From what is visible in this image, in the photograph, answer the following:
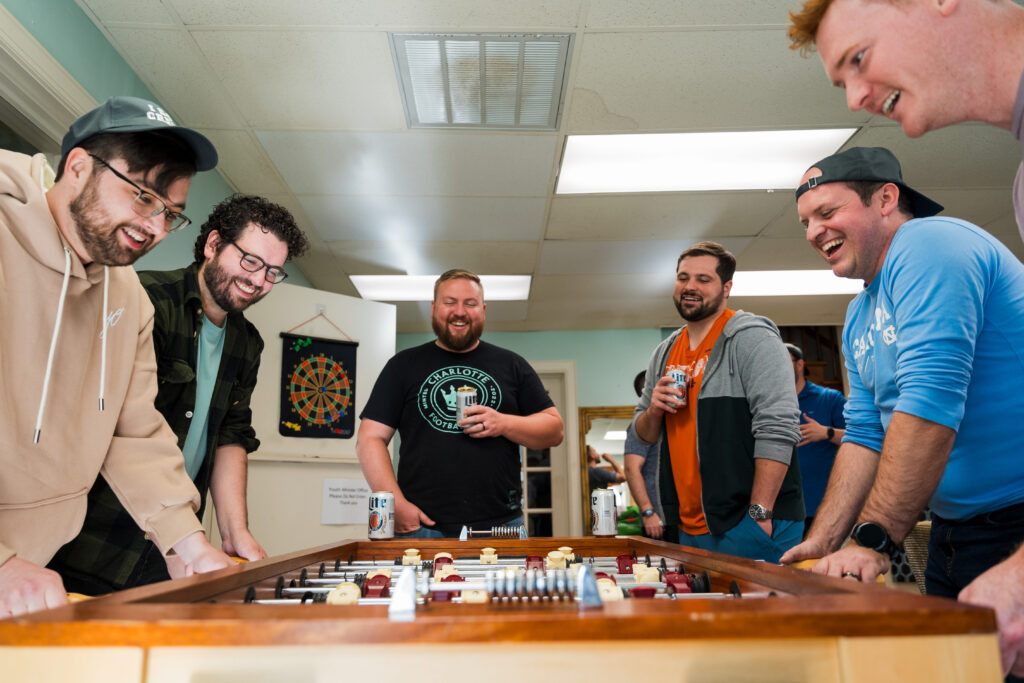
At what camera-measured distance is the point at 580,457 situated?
241 inches

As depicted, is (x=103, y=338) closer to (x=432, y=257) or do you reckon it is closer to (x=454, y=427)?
(x=454, y=427)

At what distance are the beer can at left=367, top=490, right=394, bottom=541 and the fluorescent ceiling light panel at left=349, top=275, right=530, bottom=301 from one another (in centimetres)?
304

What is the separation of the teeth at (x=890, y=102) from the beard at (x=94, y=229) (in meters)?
1.41

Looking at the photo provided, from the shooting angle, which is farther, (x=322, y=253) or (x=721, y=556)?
(x=322, y=253)

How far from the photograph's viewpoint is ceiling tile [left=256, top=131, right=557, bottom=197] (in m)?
3.05

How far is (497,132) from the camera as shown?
300 cm

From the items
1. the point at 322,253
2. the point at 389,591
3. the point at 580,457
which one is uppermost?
the point at 322,253

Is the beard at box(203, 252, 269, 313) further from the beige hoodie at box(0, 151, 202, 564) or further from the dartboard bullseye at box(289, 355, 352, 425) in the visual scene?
the dartboard bullseye at box(289, 355, 352, 425)

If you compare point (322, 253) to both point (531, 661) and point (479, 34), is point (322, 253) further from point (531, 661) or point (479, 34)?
point (531, 661)

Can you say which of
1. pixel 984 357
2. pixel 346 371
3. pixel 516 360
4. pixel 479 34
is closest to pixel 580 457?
pixel 346 371

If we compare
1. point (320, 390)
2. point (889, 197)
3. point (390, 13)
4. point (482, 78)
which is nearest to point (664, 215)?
point (482, 78)

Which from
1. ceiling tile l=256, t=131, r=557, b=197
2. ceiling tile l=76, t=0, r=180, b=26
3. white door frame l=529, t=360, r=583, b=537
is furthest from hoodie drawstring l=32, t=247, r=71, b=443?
white door frame l=529, t=360, r=583, b=537

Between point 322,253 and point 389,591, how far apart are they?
3.64 meters

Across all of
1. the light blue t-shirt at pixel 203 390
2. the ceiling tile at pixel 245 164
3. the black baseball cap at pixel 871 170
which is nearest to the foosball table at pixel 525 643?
the black baseball cap at pixel 871 170
